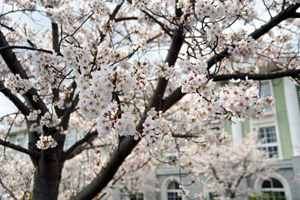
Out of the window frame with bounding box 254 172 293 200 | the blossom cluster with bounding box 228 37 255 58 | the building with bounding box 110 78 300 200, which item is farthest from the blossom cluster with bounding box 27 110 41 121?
the window frame with bounding box 254 172 293 200

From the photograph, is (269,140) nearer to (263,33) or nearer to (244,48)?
(263,33)

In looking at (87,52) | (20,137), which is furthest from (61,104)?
(20,137)

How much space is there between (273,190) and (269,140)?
2.66m

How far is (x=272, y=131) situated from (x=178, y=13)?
12.4 metres

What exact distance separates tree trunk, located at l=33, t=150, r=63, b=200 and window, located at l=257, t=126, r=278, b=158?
11.8 m

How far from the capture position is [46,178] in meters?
3.29

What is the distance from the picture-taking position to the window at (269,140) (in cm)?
1298

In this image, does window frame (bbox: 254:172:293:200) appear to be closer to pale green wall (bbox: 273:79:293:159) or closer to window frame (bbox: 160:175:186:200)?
pale green wall (bbox: 273:79:293:159)

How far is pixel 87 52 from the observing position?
6.55 feet

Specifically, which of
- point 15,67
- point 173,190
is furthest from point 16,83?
point 173,190

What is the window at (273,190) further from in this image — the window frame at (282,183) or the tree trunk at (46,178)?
the tree trunk at (46,178)

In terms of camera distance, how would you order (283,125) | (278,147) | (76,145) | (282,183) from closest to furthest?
(76,145), (282,183), (278,147), (283,125)

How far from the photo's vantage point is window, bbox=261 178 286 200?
11.6 m

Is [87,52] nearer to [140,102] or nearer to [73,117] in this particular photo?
[140,102]
